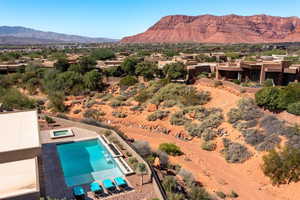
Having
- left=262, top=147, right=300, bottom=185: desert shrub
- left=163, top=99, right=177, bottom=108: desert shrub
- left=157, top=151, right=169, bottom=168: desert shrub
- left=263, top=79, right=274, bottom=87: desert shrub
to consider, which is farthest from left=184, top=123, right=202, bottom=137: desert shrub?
left=263, top=79, right=274, bottom=87: desert shrub

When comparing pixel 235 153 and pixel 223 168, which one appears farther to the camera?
pixel 235 153

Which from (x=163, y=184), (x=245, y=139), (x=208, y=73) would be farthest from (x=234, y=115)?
(x=208, y=73)

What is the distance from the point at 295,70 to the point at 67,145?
95.5 ft

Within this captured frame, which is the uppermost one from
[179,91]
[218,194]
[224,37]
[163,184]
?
[224,37]

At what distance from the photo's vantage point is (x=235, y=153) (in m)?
18.8

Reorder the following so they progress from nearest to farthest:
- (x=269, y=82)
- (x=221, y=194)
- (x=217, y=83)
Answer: (x=221, y=194) < (x=269, y=82) < (x=217, y=83)

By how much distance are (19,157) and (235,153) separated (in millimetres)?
15418

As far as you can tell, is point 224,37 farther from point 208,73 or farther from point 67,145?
point 67,145

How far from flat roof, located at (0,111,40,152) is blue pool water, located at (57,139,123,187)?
311 cm

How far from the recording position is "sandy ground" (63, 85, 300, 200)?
14609 mm

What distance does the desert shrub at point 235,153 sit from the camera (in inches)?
720

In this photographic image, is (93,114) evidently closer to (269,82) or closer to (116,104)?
(116,104)

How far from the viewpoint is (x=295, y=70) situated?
3017cm

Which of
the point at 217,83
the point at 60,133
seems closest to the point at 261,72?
the point at 217,83
